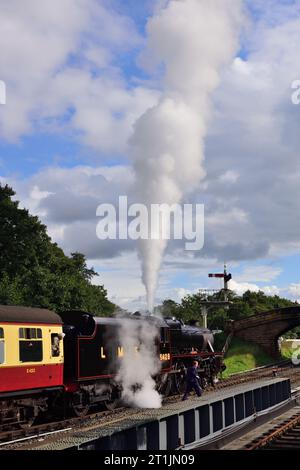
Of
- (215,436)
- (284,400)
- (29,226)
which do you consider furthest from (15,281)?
(215,436)

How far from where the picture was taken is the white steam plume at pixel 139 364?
23.9 metres

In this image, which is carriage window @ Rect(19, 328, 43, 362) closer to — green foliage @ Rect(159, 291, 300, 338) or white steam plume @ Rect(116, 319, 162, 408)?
white steam plume @ Rect(116, 319, 162, 408)

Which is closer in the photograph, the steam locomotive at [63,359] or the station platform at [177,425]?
the station platform at [177,425]

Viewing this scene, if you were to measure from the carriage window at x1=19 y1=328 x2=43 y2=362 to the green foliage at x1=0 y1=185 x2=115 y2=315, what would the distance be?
21.8 metres

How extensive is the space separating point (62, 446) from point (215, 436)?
6.59 meters

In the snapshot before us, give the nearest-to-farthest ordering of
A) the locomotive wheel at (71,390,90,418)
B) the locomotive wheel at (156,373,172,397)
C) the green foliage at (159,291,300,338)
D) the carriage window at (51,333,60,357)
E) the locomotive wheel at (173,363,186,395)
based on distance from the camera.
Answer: the carriage window at (51,333,60,357), the locomotive wheel at (71,390,90,418), the locomotive wheel at (156,373,172,397), the locomotive wheel at (173,363,186,395), the green foliage at (159,291,300,338)

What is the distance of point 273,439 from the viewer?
53.8 feet

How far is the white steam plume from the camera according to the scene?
23922 mm

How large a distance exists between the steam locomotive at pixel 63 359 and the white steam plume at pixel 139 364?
89mm

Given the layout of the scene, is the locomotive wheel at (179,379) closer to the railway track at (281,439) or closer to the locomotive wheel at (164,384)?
the locomotive wheel at (164,384)

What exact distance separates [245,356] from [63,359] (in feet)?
154

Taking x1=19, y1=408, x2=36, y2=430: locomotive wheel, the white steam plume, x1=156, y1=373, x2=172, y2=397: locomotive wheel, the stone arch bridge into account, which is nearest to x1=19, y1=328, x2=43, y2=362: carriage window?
x1=19, y1=408, x2=36, y2=430: locomotive wheel

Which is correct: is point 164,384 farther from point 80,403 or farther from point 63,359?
point 63,359

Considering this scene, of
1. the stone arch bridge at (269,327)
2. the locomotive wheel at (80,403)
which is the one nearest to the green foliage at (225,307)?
the stone arch bridge at (269,327)
